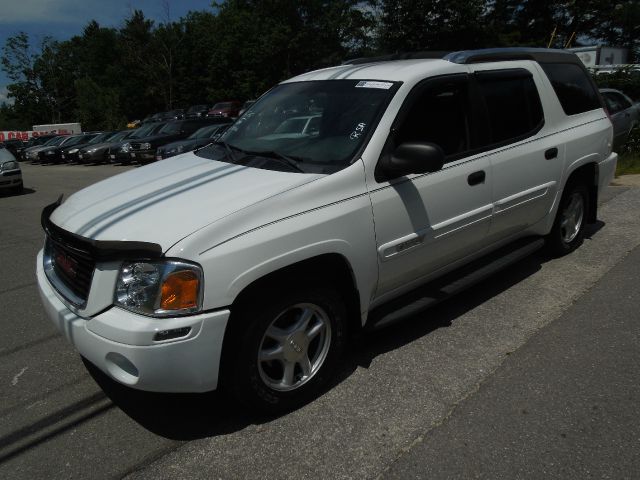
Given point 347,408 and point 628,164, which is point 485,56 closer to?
point 347,408

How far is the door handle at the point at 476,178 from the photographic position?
358cm

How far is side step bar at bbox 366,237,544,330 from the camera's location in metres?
3.28

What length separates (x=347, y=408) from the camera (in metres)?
2.91

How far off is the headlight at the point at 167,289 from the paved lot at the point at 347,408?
2.57 ft

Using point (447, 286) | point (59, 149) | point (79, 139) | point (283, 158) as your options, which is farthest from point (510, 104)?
point (79, 139)

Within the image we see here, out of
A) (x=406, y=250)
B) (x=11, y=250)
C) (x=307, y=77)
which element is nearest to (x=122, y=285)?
(x=406, y=250)

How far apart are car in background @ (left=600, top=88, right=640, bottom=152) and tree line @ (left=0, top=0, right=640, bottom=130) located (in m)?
20.1

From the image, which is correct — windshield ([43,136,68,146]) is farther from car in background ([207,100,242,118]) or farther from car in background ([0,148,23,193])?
car in background ([0,148,23,193])

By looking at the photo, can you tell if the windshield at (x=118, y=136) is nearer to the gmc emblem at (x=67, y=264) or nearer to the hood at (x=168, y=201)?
the hood at (x=168, y=201)

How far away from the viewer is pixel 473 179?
3604 mm

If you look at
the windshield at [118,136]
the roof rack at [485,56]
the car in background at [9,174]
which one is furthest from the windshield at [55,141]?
the roof rack at [485,56]

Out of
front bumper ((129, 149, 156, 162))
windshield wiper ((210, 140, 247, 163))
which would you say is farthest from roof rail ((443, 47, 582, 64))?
front bumper ((129, 149, 156, 162))

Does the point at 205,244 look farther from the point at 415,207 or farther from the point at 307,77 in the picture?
the point at 307,77

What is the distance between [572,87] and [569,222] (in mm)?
1276
